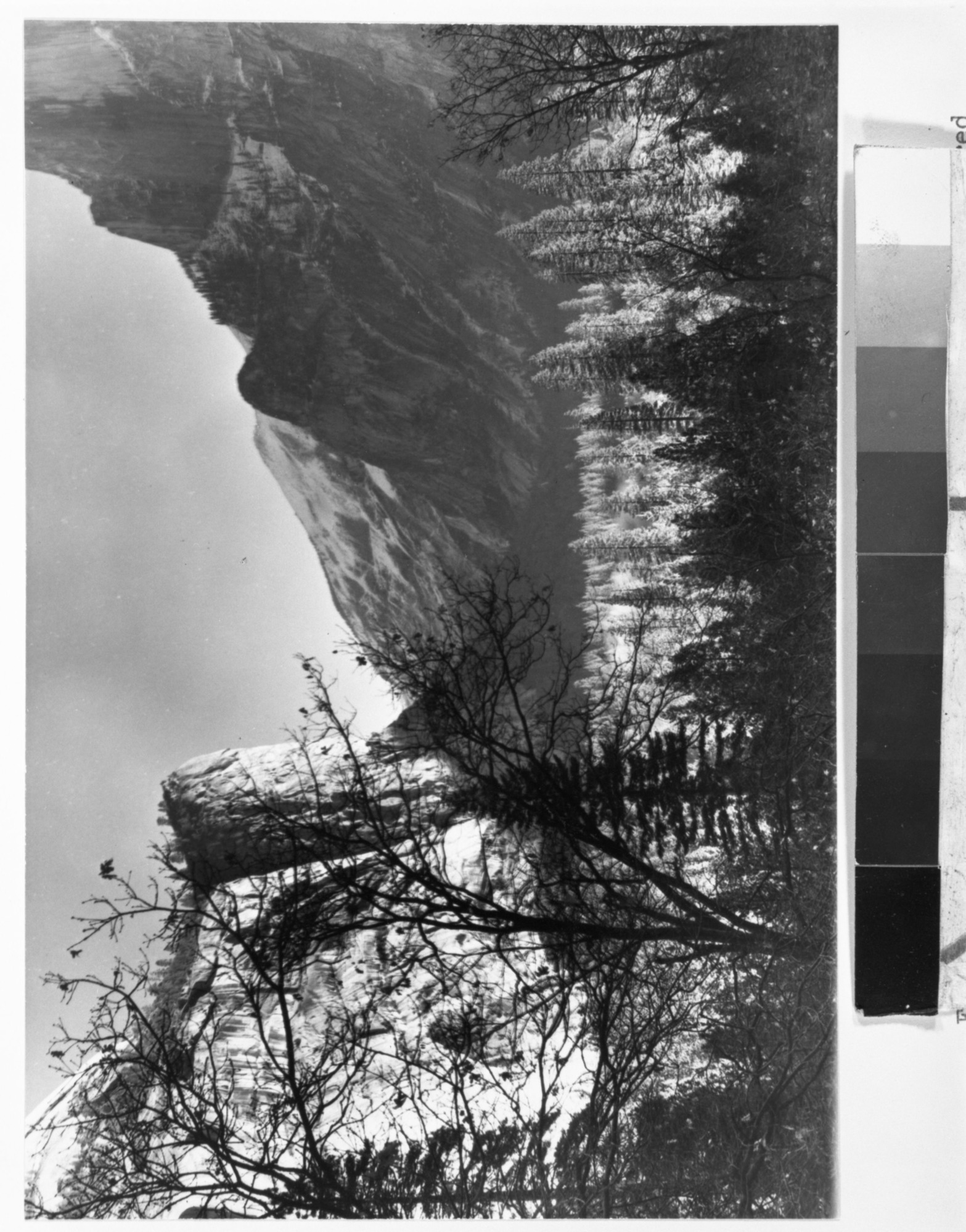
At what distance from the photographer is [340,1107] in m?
2.84

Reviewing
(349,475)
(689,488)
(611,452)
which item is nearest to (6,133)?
(349,475)

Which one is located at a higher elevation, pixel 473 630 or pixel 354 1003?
pixel 473 630

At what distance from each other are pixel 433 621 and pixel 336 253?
1.31 meters

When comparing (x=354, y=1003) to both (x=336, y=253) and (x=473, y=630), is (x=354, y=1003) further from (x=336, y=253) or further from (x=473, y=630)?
(x=336, y=253)

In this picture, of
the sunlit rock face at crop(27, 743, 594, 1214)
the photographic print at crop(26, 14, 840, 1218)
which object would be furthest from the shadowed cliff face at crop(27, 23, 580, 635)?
the sunlit rock face at crop(27, 743, 594, 1214)

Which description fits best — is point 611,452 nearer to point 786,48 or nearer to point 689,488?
point 689,488

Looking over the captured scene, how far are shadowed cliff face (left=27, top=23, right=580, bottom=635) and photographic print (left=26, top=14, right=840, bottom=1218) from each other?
0.5 inches

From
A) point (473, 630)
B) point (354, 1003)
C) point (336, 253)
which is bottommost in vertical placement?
point (354, 1003)

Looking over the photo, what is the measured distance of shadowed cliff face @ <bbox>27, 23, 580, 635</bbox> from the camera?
9.70ft

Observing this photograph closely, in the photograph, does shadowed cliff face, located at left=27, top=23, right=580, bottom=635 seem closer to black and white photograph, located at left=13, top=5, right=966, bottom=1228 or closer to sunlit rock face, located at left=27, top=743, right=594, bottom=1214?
black and white photograph, located at left=13, top=5, right=966, bottom=1228

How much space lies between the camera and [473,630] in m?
2.91

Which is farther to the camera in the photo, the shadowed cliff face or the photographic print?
the shadowed cliff face

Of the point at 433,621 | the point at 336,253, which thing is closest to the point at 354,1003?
the point at 433,621

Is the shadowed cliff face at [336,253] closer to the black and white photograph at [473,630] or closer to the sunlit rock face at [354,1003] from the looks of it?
the black and white photograph at [473,630]
